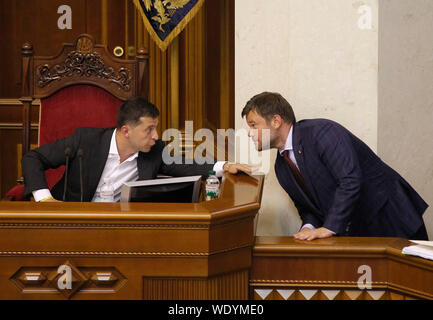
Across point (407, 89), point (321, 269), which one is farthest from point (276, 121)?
point (321, 269)

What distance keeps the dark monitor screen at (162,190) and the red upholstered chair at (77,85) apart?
1.08 m

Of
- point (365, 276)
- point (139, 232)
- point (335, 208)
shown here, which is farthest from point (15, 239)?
point (335, 208)

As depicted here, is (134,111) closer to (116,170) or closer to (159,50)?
(116,170)

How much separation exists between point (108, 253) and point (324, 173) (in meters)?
1.15

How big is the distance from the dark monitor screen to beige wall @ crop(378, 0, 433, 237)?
956mm

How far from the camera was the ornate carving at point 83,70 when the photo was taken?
10.7 feet

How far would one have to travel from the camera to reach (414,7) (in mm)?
2830

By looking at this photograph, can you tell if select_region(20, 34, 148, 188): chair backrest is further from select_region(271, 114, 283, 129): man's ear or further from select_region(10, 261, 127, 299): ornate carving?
select_region(10, 261, 127, 299): ornate carving

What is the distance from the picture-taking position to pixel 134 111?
2963 mm

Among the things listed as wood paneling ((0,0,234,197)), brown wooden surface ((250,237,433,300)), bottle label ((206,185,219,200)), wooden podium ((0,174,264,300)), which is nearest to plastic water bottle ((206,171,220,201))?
bottle label ((206,185,219,200))

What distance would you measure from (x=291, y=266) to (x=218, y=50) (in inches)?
121

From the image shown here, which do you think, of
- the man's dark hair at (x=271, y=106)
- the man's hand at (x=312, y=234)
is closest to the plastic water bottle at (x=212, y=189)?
the man's dark hair at (x=271, y=106)
